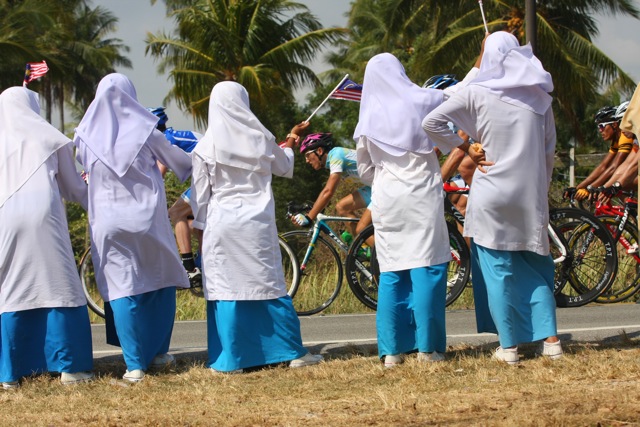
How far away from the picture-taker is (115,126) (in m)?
7.71

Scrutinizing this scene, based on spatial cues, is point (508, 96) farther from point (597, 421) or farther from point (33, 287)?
point (33, 287)

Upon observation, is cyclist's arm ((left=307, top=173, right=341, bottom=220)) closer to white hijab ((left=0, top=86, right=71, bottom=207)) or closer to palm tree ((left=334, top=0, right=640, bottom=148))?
white hijab ((left=0, top=86, right=71, bottom=207))

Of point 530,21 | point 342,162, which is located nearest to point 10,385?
point 342,162

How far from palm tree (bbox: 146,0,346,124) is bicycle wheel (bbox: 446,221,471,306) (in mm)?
27161

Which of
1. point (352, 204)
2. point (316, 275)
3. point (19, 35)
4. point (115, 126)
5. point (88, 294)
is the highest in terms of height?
point (19, 35)

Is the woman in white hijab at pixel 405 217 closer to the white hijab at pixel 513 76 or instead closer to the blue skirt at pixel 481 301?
the blue skirt at pixel 481 301

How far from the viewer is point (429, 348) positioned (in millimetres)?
7430

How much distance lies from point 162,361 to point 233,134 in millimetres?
1793

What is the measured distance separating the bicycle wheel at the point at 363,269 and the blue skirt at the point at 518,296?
2909mm

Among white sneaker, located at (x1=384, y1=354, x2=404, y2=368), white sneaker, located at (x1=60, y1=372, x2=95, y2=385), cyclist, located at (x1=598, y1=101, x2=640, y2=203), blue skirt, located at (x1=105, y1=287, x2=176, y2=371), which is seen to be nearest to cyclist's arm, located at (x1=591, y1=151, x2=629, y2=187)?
cyclist, located at (x1=598, y1=101, x2=640, y2=203)

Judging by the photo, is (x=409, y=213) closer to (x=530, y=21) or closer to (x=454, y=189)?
(x=454, y=189)

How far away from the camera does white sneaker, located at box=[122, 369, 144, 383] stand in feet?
24.7

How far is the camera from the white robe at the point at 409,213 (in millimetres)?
7449

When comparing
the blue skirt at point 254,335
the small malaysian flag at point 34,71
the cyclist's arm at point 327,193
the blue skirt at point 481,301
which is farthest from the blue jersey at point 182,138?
the blue skirt at point 481,301
